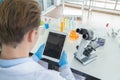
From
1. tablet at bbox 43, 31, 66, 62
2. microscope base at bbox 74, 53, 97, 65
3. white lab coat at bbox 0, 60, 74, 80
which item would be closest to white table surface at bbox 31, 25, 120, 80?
microscope base at bbox 74, 53, 97, 65

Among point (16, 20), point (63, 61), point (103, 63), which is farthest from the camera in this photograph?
point (103, 63)

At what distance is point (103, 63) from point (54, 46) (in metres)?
0.40

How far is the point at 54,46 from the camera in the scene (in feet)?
3.94

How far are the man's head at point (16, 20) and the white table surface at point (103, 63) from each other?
0.66m

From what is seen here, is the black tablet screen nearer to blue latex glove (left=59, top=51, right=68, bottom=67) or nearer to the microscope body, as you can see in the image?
blue latex glove (left=59, top=51, right=68, bottom=67)

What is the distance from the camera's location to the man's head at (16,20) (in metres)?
0.60

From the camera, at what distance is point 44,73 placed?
2.24 feet

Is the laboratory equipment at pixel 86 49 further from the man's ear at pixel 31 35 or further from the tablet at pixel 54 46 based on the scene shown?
the man's ear at pixel 31 35

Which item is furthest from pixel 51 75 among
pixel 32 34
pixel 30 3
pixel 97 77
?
pixel 97 77

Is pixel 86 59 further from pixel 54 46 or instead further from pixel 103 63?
pixel 54 46

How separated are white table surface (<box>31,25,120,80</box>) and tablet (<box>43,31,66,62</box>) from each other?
0.46 ft

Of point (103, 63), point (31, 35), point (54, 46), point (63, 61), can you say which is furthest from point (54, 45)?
point (31, 35)

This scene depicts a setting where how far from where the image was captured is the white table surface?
113 centimetres

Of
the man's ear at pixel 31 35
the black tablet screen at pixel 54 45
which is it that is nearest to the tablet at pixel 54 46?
the black tablet screen at pixel 54 45
